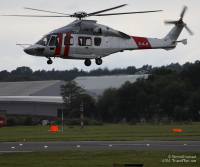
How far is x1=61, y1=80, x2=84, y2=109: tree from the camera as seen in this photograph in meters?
91.4

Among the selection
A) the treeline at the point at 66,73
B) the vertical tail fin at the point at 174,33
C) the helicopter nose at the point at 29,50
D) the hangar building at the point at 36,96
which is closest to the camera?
the helicopter nose at the point at 29,50

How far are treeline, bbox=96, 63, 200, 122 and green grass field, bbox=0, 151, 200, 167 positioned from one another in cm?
3978

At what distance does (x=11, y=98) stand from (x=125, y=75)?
156 feet

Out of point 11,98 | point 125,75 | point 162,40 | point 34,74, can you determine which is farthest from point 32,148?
point 34,74

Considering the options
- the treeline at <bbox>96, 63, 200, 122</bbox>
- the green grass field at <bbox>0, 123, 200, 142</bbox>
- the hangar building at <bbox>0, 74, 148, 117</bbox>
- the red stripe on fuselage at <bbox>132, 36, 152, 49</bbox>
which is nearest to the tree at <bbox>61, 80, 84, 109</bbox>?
the hangar building at <bbox>0, 74, 148, 117</bbox>

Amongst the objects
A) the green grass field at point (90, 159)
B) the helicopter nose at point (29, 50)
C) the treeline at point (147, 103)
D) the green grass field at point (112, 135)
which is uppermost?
the helicopter nose at point (29, 50)

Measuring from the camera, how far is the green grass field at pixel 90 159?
2742cm

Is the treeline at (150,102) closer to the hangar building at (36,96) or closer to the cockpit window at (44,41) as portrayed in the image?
the hangar building at (36,96)

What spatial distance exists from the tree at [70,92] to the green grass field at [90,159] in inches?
2238

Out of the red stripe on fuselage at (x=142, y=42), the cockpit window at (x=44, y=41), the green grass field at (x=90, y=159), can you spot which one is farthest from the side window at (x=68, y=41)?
the green grass field at (x=90, y=159)

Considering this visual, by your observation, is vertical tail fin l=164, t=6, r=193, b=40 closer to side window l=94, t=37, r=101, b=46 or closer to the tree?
side window l=94, t=37, r=101, b=46

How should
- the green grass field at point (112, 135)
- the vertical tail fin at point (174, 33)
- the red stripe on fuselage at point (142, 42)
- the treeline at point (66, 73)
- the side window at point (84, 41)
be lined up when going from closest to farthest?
the side window at point (84, 41), the red stripe on fuselage at point (142, 42), the vertical tail fin at point (174, 33), the green grass field at point (112, 135), the treeline at point (66, 73)

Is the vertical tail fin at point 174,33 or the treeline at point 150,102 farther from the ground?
the vertical tail fin at point 174,33

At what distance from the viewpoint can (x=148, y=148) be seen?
36.4 metres
